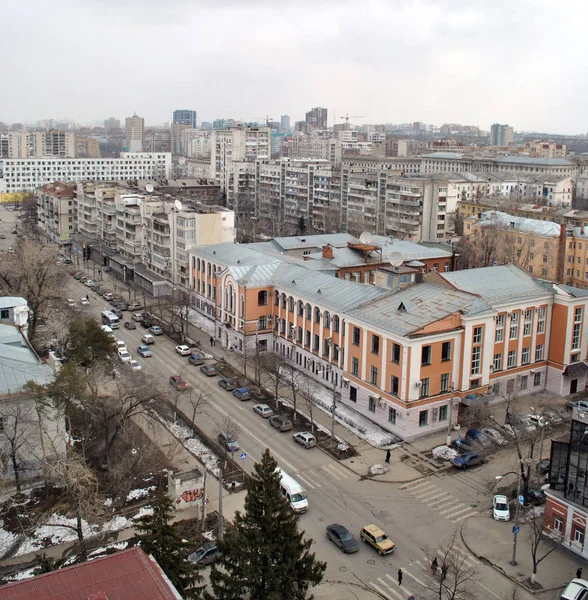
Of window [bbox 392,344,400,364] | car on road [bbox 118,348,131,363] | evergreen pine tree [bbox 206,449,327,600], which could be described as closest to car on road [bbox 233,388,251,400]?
car on road [bbox 118,348,131,363]

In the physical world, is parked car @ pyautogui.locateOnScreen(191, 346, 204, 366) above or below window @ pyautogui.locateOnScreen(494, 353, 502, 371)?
below

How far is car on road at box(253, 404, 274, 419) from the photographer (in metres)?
45.1

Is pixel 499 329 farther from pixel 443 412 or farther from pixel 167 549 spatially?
pixel 167 549

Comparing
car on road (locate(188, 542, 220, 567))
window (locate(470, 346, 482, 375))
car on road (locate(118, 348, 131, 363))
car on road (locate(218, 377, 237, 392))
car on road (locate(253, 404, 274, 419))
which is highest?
window (locate(470, 346, 482, 375))

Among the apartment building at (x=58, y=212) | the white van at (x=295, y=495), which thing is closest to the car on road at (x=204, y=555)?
the white van at (x=295, y=495)

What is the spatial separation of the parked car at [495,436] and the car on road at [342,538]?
13874 millimetres

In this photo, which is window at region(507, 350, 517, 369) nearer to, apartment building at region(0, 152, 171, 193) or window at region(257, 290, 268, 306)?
window at region(257, 290, 268, 306)

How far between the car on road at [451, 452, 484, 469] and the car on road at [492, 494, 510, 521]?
4266 millimetres

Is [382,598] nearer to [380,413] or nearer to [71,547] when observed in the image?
[71,547]

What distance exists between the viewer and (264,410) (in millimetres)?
45406

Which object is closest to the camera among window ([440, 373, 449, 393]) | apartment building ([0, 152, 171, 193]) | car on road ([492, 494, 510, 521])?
car on road ([492, 494, 510, 521])

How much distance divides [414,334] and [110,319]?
3557 centimetres

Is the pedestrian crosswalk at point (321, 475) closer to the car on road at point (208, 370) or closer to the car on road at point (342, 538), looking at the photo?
the car on road at point (342, 538)

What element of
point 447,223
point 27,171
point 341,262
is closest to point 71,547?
point 341,262
